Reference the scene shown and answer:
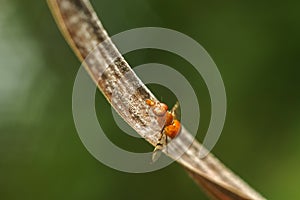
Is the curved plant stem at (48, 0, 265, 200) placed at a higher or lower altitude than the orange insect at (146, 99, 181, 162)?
higher

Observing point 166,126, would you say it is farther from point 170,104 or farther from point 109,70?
point 170,104

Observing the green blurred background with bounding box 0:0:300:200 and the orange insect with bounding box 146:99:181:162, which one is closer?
the orange insect with bounding box 146:99:181:162

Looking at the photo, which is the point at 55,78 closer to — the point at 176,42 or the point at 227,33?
the point at 176,42

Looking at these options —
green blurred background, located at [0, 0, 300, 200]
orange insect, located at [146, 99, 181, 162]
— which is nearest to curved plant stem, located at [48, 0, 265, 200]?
orange insect, located at [146, 99, 181, 162]

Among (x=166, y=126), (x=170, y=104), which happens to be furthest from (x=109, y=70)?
(x=170, y=104)

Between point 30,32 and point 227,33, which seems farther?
point 30,32

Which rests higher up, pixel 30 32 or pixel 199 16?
pixel 30 32

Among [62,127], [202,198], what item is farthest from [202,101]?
[62,127]

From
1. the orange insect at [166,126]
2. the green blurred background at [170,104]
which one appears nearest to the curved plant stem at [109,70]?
the orange insect at [166,126]

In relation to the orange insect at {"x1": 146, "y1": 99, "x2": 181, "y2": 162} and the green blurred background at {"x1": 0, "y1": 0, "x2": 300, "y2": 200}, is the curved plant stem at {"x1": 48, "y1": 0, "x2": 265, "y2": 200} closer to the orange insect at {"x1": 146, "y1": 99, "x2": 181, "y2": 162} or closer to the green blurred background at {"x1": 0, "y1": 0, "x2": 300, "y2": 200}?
the orange insect at {"x1": 146, "y1": 99, "x2": 181, "y2": 162}
